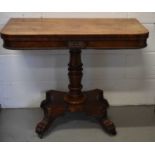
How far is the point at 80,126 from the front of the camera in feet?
6.39

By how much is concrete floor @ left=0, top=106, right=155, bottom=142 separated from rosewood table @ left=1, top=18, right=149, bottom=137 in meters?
0.07

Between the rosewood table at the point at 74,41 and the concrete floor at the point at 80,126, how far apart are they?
0.07 meters

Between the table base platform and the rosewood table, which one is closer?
the rosewood table

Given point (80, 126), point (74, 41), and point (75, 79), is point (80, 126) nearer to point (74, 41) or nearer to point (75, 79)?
point (75, 79)

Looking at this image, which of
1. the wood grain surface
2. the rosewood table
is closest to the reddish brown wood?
the rosewood table

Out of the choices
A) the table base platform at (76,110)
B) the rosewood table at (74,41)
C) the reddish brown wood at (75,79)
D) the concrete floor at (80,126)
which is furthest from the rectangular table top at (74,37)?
the concrete floor at (80,126)

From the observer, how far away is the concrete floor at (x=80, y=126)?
5.96 feet

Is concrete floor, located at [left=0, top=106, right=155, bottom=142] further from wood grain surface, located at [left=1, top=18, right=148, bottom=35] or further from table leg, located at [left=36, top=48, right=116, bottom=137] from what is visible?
wood grain surface, located at [left=1, top=18, right=148, bottom=35]

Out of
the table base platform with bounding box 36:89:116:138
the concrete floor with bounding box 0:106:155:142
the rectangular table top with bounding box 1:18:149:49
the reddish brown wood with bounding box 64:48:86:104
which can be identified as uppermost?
the rectangular table top with bounding box 1:18:149:49

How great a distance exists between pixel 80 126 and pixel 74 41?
0.68 m

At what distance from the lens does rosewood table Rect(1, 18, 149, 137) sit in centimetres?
152
